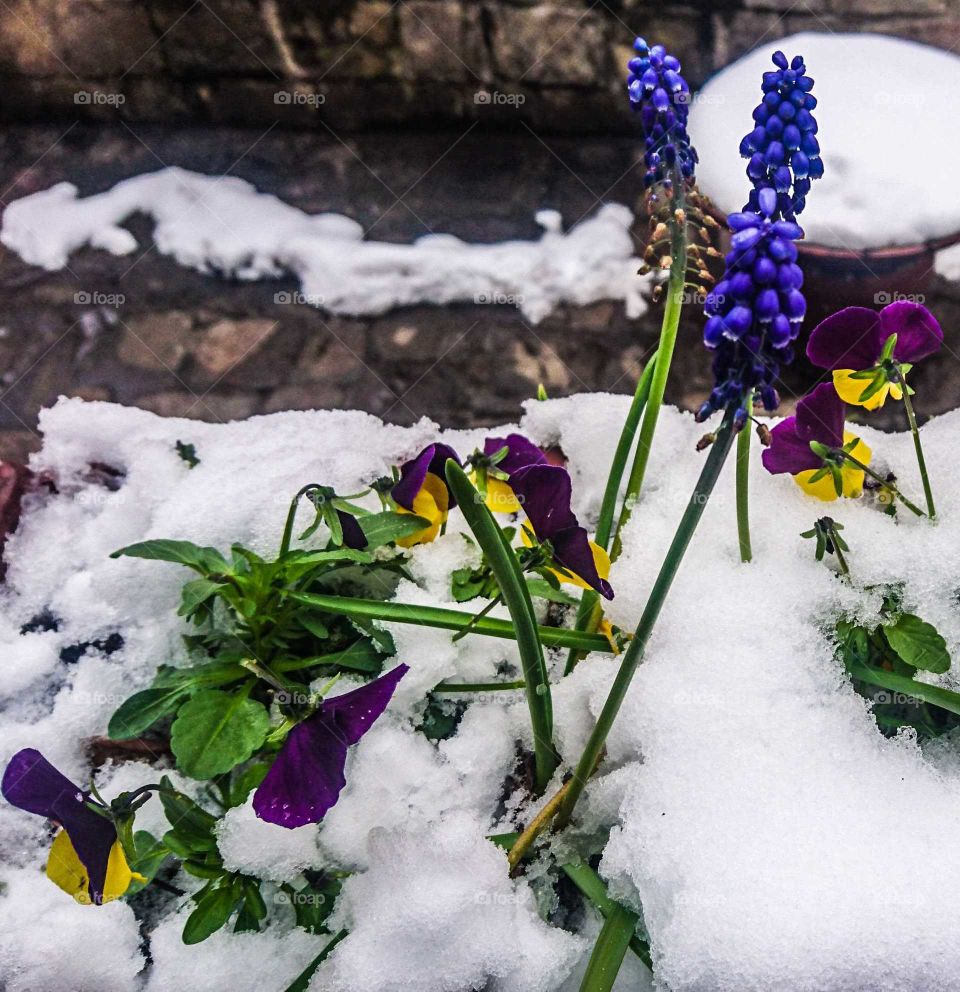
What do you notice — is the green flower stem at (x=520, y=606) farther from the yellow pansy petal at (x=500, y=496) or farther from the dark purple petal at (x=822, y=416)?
the dark purple petal at (x=822, y=416)

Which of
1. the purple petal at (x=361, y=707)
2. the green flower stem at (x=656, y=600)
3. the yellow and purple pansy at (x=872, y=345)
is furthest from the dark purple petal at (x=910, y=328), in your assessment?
the purple petal at (x=361, y=707)

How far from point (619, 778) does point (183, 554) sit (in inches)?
14.3

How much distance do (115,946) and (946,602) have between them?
2.19 ft

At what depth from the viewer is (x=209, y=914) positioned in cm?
63

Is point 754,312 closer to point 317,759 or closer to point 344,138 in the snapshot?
point 317,759

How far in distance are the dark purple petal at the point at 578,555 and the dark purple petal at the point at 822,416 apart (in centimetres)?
21

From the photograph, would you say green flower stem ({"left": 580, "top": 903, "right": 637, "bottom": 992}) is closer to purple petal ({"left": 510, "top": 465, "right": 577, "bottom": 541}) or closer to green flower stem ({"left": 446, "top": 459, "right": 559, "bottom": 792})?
green flower stem ({"left": 446, "top": 459, "right": 559, "bottom": 792})

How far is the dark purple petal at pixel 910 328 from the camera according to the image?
695 mm

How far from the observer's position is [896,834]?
2.02ft

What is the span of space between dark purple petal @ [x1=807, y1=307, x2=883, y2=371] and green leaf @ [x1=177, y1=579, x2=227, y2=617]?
48cm

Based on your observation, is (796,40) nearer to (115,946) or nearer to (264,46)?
(264,46)

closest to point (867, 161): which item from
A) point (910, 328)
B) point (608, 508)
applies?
point (910, 328)

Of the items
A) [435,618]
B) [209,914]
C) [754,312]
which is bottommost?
[209,914]

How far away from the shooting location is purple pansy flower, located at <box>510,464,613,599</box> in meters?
0.62
